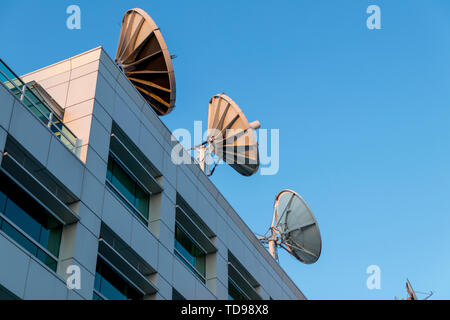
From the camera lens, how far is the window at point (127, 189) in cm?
2331

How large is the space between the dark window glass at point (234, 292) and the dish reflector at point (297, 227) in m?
8.71

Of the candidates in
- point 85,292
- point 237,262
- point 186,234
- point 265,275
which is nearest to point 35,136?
point 85,292

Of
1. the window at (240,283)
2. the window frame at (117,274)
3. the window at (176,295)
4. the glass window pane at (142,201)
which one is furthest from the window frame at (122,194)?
the window at (240,283)

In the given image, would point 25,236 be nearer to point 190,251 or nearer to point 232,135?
point 190,251

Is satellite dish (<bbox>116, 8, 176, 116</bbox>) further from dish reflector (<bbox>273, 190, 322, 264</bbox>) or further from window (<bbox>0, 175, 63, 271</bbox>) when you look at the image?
dish reflector (<bbox>273, 190, 322, 264</bbox>)

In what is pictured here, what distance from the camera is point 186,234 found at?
2728 cm

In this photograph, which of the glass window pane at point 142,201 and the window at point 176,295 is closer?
the window at point 176,295

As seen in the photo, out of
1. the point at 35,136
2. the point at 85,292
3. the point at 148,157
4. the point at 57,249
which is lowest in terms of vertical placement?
the point at 85,292

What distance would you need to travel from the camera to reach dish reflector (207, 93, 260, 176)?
104ft

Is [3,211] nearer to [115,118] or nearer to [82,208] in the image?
[82,208]

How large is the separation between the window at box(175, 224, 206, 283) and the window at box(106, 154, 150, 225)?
2287 millimetres

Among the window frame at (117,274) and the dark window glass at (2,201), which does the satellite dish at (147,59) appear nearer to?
the window frame at (117,274)
